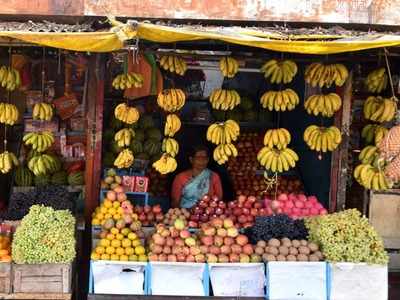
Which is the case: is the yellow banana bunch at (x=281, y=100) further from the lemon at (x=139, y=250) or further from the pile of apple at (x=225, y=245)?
the lemon at (x=139, y=250)

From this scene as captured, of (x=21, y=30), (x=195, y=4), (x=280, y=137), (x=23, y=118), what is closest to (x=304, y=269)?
(x=280, y=137)

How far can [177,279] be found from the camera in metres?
5.41

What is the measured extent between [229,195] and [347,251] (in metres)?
2.94

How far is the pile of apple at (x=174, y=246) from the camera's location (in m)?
5.42

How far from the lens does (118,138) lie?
6535mm

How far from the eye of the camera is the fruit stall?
17.6ft

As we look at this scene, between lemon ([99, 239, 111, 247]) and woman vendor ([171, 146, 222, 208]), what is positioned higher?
woman vendor ([171, 146, 222, 208])

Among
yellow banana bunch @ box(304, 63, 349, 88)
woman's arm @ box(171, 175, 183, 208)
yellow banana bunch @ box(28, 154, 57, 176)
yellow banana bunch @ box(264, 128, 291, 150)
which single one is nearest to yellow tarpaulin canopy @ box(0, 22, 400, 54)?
yellow banana bunch @ box(304, 63, 349, 88)

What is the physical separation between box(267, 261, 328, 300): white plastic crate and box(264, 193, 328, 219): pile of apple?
35.9 inches

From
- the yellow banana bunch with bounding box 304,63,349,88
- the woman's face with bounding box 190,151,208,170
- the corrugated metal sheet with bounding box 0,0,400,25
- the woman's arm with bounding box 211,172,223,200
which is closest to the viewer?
the corrugated metal sheet with bounding box 0,0,400,25

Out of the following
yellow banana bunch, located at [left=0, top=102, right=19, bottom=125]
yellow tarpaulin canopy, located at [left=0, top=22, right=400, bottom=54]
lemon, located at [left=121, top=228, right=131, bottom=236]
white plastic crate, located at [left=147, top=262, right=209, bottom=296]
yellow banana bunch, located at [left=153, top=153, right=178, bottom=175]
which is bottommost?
white plastic crate, located at [left=147, top=262, right=209, bottom=296]

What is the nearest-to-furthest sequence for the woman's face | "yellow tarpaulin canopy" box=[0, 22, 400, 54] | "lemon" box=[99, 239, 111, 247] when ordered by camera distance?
"yellow tarpaulin canopy" box=[0, 22, 400, 54] < "lemon" box=[99, 239, 111, 247] < the woman's face

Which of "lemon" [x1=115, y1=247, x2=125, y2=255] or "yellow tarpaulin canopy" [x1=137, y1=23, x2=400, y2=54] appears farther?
"lemon" [x1=115, y1=247, x2=125, y2=255]

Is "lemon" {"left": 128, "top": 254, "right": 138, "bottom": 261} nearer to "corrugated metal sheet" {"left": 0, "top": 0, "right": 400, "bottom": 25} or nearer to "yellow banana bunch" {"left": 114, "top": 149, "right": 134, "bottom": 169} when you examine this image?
"yellow banana bunch" {"left": 114, "top": 149, "right": 134, "bottom": 169}
